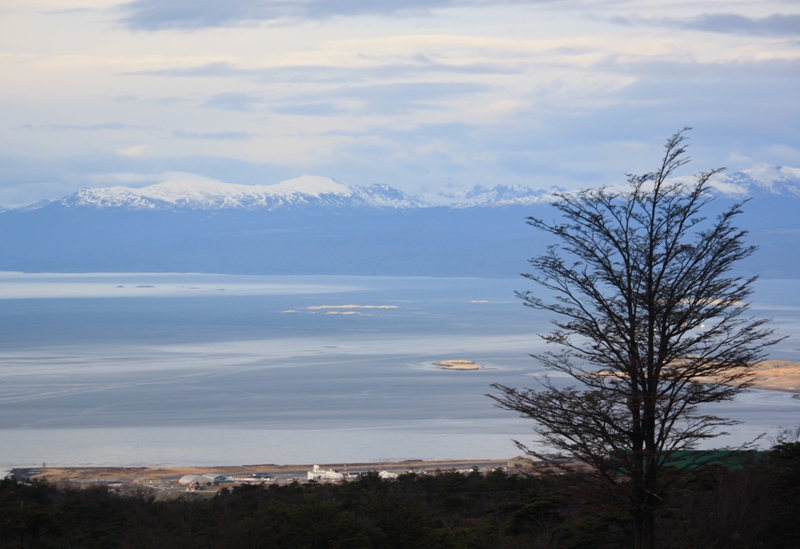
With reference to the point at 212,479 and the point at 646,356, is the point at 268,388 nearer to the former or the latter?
the point at 212,479

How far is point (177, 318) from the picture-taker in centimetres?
11331

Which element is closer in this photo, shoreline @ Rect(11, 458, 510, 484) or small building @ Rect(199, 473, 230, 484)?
small building @ Rect(199, 473, 230, 484)

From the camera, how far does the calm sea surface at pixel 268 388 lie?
38.8 m

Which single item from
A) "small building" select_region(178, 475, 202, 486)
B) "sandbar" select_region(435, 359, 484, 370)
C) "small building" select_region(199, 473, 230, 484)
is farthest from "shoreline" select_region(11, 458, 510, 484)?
"sandbar" select_region(435, 359, 484, 370)

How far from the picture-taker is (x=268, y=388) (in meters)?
55.7

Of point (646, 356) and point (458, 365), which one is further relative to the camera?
point (458, 365)

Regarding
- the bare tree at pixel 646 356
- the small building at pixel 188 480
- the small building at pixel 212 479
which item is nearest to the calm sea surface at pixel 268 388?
the small building at pixel 212 479

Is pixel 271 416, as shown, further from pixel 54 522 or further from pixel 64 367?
pixel 54 522

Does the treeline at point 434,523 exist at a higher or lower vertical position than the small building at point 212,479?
lower

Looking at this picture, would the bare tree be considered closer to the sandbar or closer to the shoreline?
the shoreline

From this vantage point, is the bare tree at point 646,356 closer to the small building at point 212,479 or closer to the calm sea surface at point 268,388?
the small building at point 212,479

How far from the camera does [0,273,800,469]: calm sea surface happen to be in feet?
127

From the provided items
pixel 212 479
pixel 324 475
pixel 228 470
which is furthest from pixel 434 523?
pixel 228 470

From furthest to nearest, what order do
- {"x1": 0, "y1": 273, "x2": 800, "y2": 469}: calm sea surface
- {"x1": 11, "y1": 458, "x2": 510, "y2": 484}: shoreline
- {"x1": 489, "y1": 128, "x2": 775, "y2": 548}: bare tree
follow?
{"x1": 0, "y1": 273, "x2": 800, "y2": 469}: calm sea surface < {"x1": 11, "y1": 458, "x2": 510, "y2": 484}: shoreline < {"x1": 489, "y1": 128, "x2": 775, "y2": 548}: bare tree
